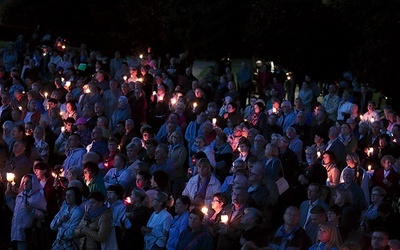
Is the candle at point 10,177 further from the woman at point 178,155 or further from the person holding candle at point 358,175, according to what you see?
the person holding candle at point 358,175

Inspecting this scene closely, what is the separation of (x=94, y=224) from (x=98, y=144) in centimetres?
419

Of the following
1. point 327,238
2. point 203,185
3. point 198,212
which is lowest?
point 203,185

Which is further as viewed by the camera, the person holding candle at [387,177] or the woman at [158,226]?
the person holding candle at [387,177]

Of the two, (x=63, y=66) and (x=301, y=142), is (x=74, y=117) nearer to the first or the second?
(x=301, y=142)

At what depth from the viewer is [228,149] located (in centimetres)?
1416

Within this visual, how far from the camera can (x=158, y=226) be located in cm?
1094

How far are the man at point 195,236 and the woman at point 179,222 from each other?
18 centimetres

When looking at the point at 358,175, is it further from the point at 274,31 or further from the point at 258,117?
the point at 274,31

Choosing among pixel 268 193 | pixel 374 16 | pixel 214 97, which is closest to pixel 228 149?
Result: pixel 268 193

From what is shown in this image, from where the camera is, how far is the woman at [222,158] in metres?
14.1

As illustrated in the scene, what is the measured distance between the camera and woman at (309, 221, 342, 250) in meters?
9.77

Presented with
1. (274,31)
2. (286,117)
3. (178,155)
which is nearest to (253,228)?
(178,155)

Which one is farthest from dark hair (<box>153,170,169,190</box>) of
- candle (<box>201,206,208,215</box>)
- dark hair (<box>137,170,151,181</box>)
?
candle (<box>201,206,208,215</box>)

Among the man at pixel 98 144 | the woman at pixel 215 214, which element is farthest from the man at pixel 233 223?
the man at pixel 98 144
